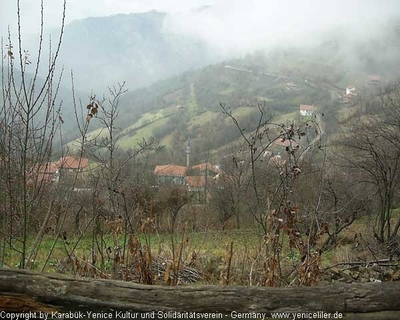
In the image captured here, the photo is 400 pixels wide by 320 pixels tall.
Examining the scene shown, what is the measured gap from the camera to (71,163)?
4535 millimetres

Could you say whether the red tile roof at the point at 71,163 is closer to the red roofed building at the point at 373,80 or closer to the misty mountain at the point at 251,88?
the misty mountain at the point at 251,88

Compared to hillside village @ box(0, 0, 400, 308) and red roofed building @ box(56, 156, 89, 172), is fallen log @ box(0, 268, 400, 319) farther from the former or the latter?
red roofed building @ box(56, 156, 89, 172)

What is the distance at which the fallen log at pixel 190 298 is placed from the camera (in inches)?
75.9

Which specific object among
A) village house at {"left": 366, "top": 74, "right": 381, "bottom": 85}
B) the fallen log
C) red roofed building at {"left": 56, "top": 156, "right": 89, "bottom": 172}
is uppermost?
village house at {"left": 366, "top": 74, "right": 381, "bottom": 85}

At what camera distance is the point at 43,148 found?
366 cm

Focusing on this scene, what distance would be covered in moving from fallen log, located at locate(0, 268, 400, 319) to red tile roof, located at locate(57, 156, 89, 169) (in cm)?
191

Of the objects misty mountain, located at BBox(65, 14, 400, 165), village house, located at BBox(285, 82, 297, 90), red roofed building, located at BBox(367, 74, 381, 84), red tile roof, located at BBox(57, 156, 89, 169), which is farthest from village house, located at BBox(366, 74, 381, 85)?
red tile roof, located at BBox(57, 156, 89, 169)

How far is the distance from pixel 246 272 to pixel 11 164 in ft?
10.0

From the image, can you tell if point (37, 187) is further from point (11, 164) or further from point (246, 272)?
point (246, 272)

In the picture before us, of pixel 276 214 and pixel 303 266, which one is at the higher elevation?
pixel 276 214

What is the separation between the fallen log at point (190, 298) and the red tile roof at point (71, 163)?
1914mm

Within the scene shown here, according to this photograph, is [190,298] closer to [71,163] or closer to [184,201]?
[71,163]

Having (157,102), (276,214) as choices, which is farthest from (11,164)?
(157,102)

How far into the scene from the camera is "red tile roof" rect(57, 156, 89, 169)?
391cm
